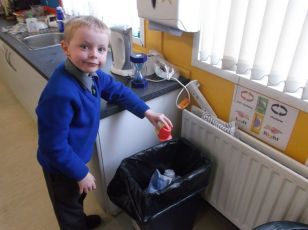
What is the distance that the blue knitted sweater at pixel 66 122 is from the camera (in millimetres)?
767

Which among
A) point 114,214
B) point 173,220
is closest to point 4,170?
point 114,214

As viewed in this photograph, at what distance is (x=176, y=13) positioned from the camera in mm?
993

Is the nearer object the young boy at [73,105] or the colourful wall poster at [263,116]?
the young boy at [73,105]

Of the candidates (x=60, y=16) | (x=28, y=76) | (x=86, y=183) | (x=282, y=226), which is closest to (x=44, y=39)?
(x=60, y=16)

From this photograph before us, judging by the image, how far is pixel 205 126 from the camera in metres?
1.16

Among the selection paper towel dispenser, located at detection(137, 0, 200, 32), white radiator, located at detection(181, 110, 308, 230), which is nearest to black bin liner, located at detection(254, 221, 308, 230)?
white radiator, located at detection(181, 110, 308, 230)

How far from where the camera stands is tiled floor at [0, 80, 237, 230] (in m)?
1.38

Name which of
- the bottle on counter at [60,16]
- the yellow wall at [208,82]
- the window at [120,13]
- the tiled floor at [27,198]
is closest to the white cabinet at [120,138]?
the yellow wall at [208,82]

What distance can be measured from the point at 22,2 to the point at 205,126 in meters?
2.39

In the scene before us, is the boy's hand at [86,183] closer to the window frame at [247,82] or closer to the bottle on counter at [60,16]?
the window frame at [247,82]

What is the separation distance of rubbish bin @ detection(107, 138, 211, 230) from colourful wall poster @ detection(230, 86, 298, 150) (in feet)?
0.82

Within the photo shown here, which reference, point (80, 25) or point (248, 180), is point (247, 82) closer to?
point (248, 180)

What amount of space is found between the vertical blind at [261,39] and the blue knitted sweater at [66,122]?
20.8 inches

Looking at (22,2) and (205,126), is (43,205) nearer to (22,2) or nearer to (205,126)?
(205,126)
